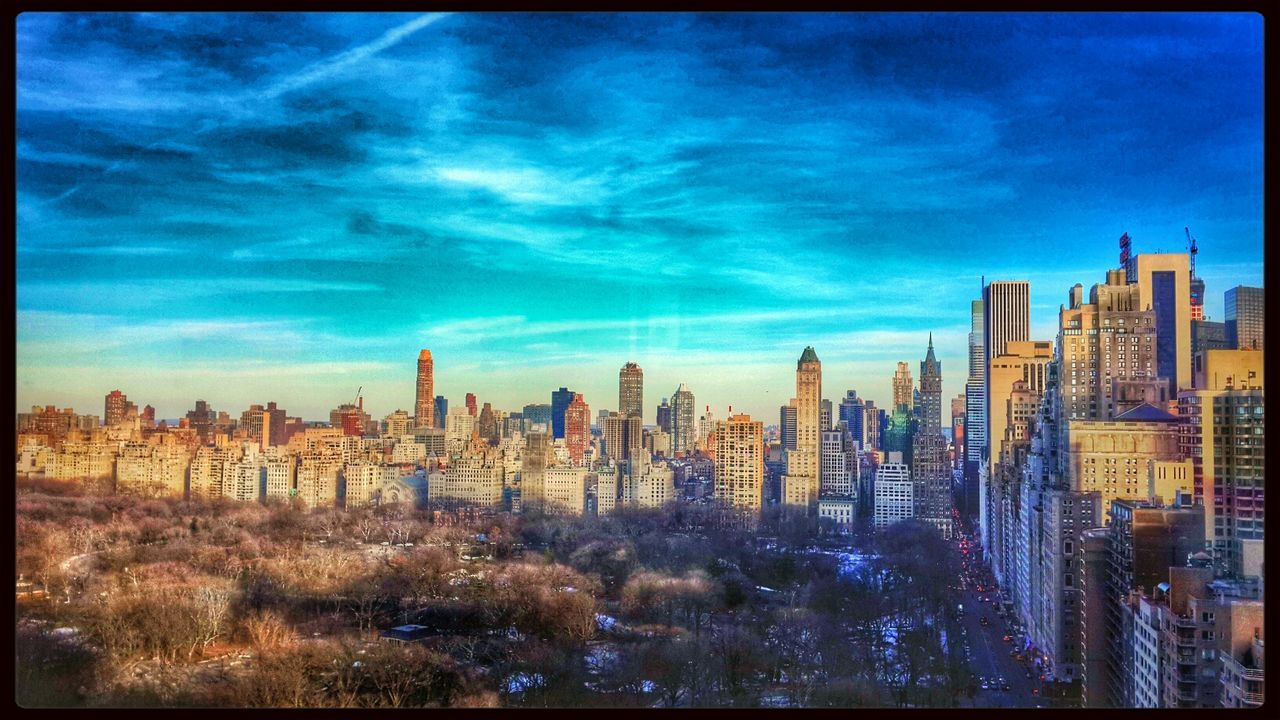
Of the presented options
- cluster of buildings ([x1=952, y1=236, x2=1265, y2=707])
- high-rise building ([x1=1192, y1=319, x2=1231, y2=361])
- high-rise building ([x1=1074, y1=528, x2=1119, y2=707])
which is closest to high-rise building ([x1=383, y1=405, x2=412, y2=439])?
cluster of buildings ([x1=952, y1=236, x2=1265, y2=707])

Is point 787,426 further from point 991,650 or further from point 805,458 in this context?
point 991,650

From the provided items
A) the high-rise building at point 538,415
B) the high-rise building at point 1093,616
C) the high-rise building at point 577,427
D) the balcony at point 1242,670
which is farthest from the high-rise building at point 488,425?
the balcony at point 1242,670

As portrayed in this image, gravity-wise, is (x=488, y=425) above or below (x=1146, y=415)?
below

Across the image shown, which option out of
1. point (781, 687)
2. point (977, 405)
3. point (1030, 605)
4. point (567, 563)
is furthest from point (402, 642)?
point (977, 405)

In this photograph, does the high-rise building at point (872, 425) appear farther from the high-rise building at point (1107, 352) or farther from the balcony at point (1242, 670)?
the balcony at point (1242, 670)

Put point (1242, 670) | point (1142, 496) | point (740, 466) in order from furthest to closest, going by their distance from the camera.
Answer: point (740, 466) → point (1142, 496) → point (1242, 670)

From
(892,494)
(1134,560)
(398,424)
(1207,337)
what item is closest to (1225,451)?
(1134,560)

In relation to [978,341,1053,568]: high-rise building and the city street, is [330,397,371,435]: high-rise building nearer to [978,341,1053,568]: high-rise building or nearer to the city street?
the city street

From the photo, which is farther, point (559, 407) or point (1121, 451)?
point (559, 407)
